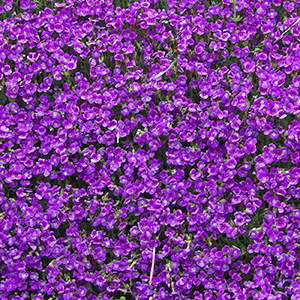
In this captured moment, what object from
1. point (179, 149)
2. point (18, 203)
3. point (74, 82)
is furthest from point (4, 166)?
point (179, 149)

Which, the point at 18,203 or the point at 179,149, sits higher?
the point at 179,149

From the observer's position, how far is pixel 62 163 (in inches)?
180

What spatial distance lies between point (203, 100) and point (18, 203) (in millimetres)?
1788

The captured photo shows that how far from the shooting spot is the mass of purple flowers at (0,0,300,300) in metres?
4.37

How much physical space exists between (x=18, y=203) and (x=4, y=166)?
37 cm

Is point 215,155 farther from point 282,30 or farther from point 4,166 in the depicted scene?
point 4,166

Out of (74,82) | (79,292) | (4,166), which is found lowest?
(79,292)

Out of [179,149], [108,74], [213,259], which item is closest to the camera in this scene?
[213,259]

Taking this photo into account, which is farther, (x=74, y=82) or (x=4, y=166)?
Result: (x=74, y=82)

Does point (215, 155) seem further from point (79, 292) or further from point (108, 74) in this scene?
point (79, 292)

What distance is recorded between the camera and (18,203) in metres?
4.49

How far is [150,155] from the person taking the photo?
4.57 meters

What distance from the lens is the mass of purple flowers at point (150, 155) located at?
437 cm

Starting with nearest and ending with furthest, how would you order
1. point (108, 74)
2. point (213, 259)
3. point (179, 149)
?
point (213, 259), point (179, 149), point (108, 74)
